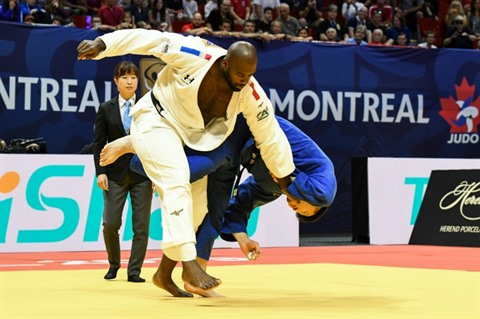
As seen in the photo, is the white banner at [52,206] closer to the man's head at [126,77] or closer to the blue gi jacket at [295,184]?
the man's head at [126,77]

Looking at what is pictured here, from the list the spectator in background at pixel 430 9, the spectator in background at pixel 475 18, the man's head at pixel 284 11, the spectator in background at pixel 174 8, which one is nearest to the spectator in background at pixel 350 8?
the spectator in background at pixel 430 9

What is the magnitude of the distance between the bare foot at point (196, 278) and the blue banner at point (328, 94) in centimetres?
804

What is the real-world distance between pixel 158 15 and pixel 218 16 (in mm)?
1040

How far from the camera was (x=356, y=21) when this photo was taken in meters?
16.8

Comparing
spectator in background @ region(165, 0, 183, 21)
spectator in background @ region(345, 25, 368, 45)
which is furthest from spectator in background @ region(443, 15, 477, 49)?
spectator in background @ region(165, 0, 183, 21)

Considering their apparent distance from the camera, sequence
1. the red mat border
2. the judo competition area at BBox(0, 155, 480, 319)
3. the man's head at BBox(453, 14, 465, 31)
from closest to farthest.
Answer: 1. the judo competition area at BBox(0, 155, 480, 319)
2. the red mat border
3. the man's head at BBox(453, 14, 465, 31)

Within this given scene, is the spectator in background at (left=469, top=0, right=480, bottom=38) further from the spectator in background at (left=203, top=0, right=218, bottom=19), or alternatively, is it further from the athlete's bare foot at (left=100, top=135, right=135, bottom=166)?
the athlete's bare foot at (left=100, top=135, right=135, bottom=166)

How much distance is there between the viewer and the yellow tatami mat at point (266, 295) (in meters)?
4.78

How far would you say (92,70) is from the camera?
43.0 ft

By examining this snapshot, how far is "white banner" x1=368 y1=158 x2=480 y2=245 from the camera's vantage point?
1294cm

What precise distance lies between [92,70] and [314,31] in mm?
4983

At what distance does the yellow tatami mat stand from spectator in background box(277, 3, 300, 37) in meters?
8.15

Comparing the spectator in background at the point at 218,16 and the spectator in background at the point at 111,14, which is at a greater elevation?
the spectator in background at the point at 111,14

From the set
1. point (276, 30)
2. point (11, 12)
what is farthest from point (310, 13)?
point (11, 12)
